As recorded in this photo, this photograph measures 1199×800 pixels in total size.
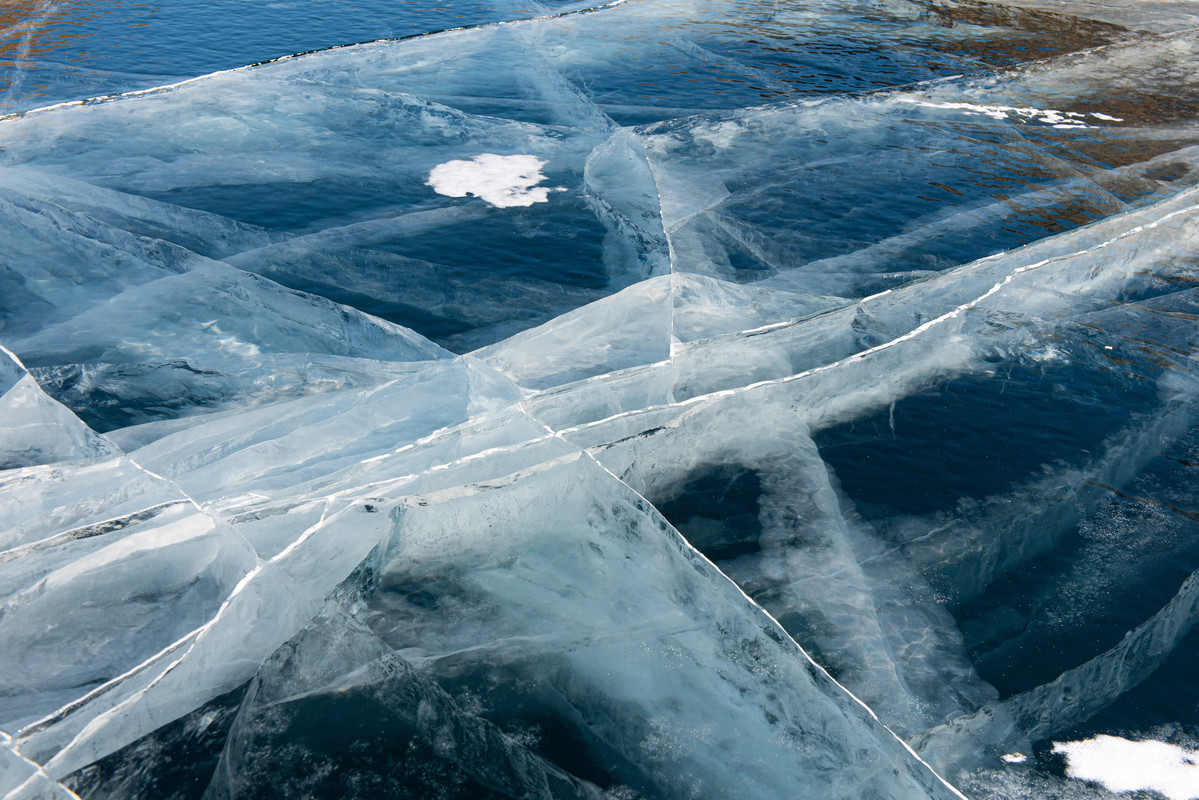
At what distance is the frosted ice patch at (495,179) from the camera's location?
8.53 m

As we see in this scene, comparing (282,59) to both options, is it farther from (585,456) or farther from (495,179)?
(585,456)

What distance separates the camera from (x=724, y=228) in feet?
24.9

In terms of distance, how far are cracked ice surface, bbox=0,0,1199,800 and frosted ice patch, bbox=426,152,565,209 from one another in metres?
0.07

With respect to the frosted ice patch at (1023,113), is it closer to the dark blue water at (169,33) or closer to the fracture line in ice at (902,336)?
the fracture line in ice at (902,336)

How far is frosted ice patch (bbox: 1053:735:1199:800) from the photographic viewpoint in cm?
327

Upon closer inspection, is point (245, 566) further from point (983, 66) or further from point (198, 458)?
point (983, 66)

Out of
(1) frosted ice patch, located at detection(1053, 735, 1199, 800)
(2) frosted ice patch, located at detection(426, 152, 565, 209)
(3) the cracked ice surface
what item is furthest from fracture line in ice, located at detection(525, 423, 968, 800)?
(2) frosted ice patch, located at detection(426, 152, 565, 209)

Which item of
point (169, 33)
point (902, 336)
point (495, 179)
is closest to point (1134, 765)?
point (902, 336)

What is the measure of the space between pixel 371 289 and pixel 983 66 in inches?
439

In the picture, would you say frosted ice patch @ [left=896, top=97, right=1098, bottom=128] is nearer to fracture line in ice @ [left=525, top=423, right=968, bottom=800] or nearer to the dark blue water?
the dark blue water

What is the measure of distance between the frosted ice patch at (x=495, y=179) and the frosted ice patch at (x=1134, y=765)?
6827mm

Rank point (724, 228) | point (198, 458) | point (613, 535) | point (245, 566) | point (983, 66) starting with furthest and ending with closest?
point (983, 66) → point (724, 228) → point (198, 458) → point (613, 535) → point (245, 566)

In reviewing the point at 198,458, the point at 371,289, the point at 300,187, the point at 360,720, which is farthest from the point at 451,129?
the point at 360,720

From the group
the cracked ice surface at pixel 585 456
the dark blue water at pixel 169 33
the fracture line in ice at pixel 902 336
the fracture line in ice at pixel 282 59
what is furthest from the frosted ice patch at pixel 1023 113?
the dark blue water at pixel 169 33
